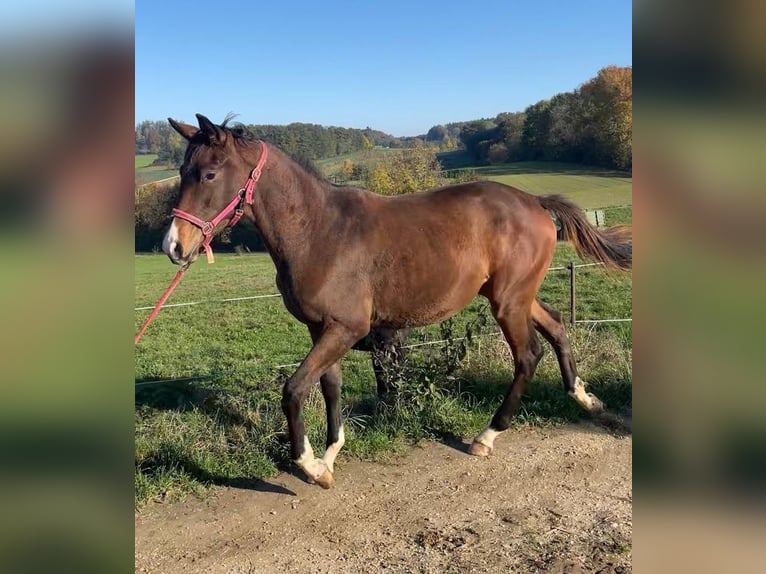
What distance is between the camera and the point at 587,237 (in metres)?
4.54

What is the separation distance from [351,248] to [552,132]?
3299 cm

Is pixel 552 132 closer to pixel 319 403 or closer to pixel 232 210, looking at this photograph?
pixel 319 403

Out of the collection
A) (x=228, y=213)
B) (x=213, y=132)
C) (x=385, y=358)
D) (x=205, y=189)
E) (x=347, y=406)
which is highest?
(x=213, y=132)

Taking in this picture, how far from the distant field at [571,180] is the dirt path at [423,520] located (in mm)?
20726

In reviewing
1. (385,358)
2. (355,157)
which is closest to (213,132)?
(385,358)

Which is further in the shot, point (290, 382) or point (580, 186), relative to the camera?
point (580, 186)

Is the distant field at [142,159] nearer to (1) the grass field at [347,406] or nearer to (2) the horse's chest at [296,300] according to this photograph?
(2) the horse's chest at [296,300]

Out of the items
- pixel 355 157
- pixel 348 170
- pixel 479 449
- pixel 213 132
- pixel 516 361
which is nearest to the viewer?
pixel 213 132
